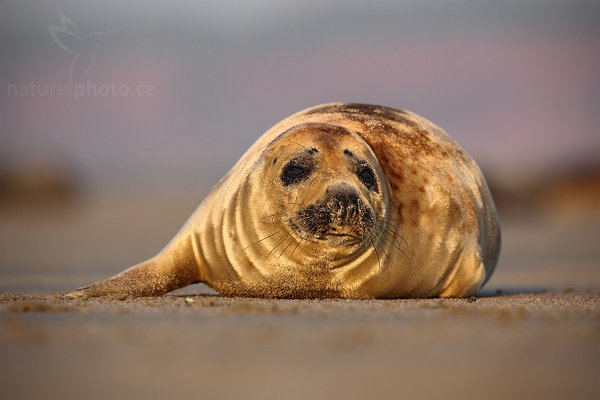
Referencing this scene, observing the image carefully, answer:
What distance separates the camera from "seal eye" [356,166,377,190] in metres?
7.73

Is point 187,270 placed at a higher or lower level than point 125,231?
higher

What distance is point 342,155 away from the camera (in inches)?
306

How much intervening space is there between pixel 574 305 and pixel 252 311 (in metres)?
2.18

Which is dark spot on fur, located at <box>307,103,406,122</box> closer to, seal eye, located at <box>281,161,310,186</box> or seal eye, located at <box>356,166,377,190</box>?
seal eye, located at <box>356,166,377,190</box>

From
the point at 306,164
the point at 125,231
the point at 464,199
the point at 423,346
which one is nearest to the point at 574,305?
the point at 464,199

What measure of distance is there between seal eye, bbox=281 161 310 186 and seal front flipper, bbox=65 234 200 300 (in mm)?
1092

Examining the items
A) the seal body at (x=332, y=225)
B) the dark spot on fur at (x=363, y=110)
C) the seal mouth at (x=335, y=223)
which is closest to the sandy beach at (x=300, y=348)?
the seal body at (x=332, y=225)

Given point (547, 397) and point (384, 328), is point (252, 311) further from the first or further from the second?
point (547, 397)

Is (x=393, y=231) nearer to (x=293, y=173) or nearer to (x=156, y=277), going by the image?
(x=293, y=173)

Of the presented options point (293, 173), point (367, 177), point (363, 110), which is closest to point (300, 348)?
point (293, 173)

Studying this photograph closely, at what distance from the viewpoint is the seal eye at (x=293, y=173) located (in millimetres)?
7660

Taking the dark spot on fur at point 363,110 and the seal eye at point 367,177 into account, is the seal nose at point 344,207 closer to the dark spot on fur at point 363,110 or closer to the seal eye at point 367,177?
the seal eye at point 367,177

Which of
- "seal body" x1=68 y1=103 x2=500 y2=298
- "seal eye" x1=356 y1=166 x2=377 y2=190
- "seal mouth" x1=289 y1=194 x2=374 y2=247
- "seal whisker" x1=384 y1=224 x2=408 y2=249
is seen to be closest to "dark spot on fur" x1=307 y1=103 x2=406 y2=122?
"seal body" x1=68 y1=103 x2=500 y2=298

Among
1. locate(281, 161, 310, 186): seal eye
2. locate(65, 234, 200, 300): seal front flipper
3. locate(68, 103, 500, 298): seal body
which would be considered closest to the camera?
locate(68, 103, 500, 298): seal body
